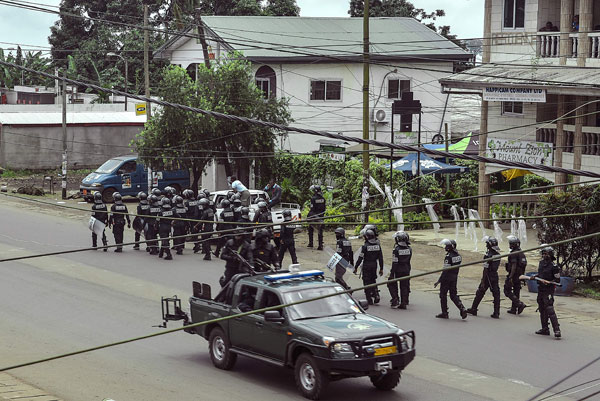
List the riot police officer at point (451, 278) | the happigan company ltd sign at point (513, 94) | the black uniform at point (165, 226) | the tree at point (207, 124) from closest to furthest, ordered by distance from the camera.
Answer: the riot police officer at point (451, 278) → the black uniform at point (165, 226) → the happigan company ltd sign at point (513, 94) → the tree at point (207, 124)

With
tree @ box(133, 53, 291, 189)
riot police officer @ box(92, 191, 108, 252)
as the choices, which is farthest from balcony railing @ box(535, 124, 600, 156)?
riot police officer @ box(92, 191, 108, 252)

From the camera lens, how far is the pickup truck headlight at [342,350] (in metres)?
Result: 11.4

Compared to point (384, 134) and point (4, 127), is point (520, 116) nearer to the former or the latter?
point (384, 134)

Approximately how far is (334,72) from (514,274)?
24.4 meters

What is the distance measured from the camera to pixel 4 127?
4156 centimetres

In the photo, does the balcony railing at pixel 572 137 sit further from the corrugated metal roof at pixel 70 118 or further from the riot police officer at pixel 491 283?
the corrugated metal roof at pixel 70 118

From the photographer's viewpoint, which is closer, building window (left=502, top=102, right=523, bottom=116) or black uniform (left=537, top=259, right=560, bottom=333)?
black uniform (left=537, top=259, right=560, bottom=333)

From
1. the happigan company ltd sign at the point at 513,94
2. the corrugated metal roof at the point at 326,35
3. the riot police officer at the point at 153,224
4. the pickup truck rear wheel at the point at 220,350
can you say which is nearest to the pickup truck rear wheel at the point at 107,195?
the corrugated metal roof at the point at 326,35

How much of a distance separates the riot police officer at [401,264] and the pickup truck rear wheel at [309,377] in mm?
5862

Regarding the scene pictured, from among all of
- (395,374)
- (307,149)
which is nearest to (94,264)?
(395,374)

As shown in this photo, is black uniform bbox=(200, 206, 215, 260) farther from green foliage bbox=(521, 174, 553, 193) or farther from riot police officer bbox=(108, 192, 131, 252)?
green foliage bbox=(521, 174, 553, 193)

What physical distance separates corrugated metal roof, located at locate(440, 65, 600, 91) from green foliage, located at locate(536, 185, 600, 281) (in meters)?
2.87

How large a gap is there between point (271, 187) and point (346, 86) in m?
12.9

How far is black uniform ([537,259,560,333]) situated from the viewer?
50.4ft
